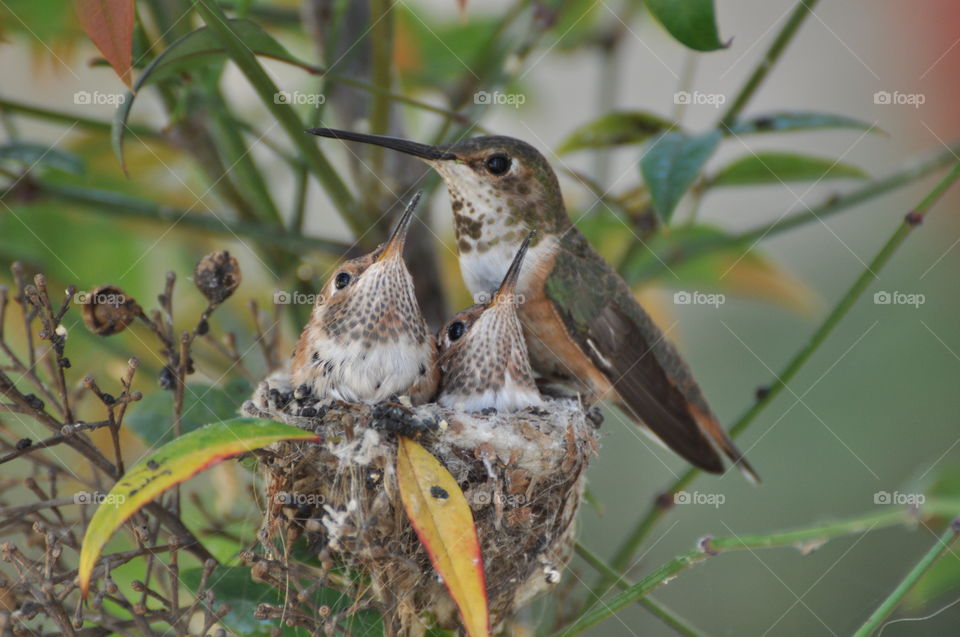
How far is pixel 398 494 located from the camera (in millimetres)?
1345

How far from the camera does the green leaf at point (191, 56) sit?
1252 mm

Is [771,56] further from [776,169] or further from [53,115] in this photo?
[53,115]

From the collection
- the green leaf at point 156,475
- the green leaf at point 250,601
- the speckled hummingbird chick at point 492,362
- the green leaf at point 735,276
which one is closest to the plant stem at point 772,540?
the green leaf at point 250,601

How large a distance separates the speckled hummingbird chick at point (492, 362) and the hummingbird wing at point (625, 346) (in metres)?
0.12

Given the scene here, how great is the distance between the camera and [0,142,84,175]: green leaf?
1.59 meters

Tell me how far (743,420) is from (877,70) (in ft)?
8.27

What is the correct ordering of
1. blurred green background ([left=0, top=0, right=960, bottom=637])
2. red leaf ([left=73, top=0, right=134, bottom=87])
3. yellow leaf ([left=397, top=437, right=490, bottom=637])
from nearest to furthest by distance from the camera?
yellow leaf ([left=397, top=437, right=490, bottom=637]) < red leaf ([left=73, top=0, right=134, bottom=87]) < blurred green background ([left=0, top=0, right=960, bottom=637])

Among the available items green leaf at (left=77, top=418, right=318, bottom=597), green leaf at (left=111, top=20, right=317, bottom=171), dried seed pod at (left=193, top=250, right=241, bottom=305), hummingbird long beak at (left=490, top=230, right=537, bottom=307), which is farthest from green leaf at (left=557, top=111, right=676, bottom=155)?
green leaf at (left=77, top=418, right=318, bottom=597)

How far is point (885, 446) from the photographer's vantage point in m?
3.91

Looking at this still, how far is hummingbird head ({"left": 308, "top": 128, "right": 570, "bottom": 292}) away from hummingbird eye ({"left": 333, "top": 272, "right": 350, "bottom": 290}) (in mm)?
256

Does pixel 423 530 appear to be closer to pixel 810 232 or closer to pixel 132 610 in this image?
pixel 132 610

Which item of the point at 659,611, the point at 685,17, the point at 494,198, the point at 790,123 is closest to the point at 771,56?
the point at 790,123

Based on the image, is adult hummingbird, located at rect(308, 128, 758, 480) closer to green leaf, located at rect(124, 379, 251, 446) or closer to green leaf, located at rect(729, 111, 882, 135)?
green leaf, located at rect(729, 111, 882, 135)

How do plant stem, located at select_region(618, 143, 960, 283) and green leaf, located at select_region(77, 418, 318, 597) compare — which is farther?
plant stem, located at select_region(618, 143, 960, 283)
